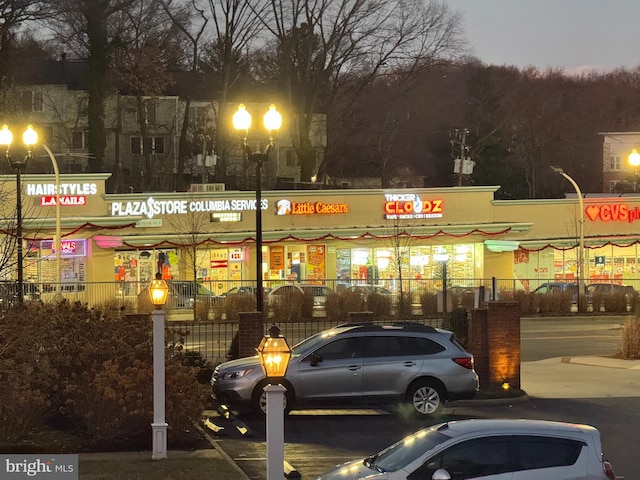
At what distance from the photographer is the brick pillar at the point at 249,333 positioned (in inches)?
856

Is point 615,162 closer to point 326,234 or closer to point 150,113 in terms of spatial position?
point 150,113

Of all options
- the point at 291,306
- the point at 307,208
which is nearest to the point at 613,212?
the point at 307,208

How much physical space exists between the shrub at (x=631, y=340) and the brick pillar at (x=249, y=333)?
39.9ft

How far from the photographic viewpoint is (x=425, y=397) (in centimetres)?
1894

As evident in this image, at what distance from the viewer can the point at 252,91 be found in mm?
80562

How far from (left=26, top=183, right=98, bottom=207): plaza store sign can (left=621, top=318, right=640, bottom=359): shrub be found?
24.9m

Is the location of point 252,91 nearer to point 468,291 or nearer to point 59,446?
point 468,291

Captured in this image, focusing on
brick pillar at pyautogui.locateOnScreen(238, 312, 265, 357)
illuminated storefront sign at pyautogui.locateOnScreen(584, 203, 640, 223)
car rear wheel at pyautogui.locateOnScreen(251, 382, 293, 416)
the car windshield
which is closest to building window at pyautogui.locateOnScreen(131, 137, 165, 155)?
illuminated storefront sign at pyautogui.locateOnScreen(584, 203, 640, 223)

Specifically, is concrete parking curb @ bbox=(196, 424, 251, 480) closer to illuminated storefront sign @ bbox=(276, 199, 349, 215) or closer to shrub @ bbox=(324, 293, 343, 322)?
shrub @ bbox=(324, 293, 343, 322)

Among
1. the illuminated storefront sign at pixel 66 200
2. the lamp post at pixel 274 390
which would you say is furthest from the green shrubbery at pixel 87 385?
the illuminated storefront sign at pixel 66 200

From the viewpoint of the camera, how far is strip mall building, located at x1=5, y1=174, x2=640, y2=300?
4481cm

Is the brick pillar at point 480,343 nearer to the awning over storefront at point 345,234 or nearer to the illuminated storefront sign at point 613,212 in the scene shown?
the awning over storefront at point 345,234

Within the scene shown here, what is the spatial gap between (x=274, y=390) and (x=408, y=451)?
5.51ft

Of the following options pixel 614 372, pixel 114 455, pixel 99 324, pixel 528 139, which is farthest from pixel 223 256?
pixel 528 139
